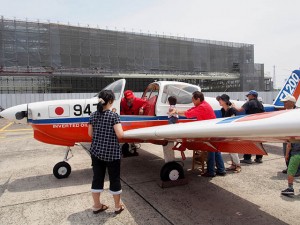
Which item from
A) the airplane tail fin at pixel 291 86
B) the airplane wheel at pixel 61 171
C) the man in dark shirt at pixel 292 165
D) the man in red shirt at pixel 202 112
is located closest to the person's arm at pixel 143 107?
the man in red shirt at pixel 202 112

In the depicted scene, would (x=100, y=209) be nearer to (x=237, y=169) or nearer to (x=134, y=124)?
(x=134, y=124)

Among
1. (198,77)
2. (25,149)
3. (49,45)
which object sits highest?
(49,45)

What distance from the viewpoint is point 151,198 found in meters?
4.40

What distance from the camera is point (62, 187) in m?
5.06

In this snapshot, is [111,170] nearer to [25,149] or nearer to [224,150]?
[224,150]

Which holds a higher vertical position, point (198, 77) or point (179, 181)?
point (198, 77)

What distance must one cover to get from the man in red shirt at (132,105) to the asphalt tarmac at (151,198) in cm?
141

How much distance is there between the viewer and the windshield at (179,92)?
614 centimetres

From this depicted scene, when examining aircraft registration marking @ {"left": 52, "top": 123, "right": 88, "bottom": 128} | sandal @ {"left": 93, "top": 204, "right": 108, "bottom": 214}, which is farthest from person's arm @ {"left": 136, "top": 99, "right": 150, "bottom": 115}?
sandal @ {"left": 93, "top": 204, "right": 108, "bottom": 214}

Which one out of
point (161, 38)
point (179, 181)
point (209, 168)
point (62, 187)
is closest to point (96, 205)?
point (62, 187)

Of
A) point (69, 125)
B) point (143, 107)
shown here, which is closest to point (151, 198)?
point (69, 125)

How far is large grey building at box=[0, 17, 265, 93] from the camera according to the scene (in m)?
37.9

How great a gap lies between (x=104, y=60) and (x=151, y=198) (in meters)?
41.4

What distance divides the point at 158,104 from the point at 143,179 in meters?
1.74
